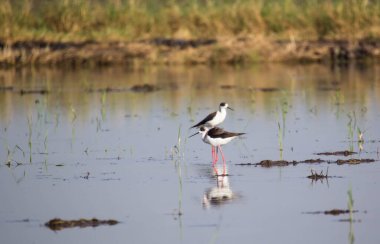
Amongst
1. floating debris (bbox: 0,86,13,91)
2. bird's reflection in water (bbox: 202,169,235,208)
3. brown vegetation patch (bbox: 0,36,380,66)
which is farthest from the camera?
brown vegetation patch (bbox: 0,36,380,66)

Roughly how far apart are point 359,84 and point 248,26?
24.1 feet

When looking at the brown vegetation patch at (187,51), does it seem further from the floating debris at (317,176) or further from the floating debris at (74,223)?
the floating debris at (74,223)

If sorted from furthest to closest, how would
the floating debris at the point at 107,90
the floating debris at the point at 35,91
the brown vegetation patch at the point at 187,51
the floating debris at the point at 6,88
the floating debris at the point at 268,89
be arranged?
the brown vegetation patch at the point at 187,51 → the floating debris at the point at 6,88 → the floating debris at the point at 107,90 → the floating debris at the point at 35,91 → the floating debris at the point at 268,89

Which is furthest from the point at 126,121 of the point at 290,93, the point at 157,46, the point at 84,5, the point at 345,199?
the point at 84,5

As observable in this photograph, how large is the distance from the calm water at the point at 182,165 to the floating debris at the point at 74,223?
10 centimetres

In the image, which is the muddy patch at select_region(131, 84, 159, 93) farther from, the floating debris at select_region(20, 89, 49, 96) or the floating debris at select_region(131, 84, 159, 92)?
the floating debris at select_region(20, 89, 49, 96)

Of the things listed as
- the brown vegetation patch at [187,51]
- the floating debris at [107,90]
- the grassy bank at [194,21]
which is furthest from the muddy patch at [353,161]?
Result: the grassy bank at [194,21]

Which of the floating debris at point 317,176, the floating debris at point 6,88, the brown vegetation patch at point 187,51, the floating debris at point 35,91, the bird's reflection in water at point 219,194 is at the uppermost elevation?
the brown vegetation patch at point 187,51

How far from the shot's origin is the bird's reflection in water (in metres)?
9.36

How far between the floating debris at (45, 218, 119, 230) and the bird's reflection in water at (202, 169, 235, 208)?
1.02 meters

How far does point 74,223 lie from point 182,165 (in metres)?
3.03

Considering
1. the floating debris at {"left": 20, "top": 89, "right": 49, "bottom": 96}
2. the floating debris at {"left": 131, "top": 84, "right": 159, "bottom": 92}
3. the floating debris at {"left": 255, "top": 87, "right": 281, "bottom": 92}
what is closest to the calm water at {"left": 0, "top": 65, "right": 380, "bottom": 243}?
the floating debris at {"left": 255, "top": 87, "right": 281, "bottom": 92}

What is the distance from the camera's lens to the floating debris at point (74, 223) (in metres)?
8.55

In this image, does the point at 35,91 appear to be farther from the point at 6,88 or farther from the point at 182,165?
the point at 182,165
